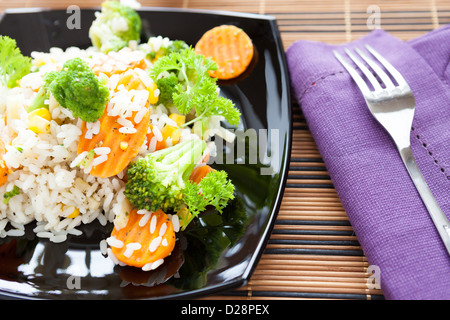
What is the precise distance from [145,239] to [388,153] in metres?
1.40

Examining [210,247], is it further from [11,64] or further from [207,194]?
[11,64]

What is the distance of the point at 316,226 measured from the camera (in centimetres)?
277

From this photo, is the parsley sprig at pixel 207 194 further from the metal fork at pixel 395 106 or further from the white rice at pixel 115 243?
the metal fork at pixel 395 106

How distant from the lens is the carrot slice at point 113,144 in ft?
8.17

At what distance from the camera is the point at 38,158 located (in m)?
2.58

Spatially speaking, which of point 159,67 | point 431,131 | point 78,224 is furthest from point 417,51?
point 78,224

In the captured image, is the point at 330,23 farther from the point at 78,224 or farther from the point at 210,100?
the point at 78,224

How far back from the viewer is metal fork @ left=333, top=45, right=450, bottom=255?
260 centimetres

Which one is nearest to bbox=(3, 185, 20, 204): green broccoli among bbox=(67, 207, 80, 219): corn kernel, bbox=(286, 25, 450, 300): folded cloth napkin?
bbox=(67, 207, 80, 219): corn kernel

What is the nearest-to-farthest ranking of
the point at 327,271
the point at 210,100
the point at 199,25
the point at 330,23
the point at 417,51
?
the point at 327,271, the point at 210,100, the point at 417,51, the point at 199,25, the point at 330,23

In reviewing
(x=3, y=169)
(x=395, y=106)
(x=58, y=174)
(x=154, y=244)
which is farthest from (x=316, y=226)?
(x=3, y=169)

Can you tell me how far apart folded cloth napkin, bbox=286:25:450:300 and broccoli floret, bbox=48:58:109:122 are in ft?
4.29

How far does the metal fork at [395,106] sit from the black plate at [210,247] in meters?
0.48

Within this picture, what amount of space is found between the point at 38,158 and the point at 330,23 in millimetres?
2518
